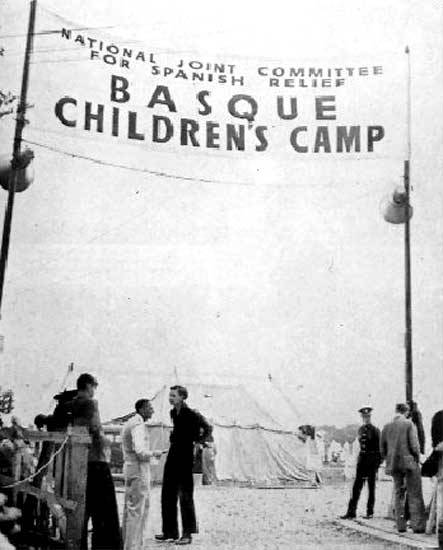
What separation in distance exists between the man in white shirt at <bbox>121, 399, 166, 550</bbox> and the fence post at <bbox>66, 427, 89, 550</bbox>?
10 centimetres

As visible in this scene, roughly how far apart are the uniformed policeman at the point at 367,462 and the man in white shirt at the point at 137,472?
51 cm

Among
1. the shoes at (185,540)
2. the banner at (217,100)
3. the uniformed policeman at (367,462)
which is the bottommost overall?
the shoes at (185,540)

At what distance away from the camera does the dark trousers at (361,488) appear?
71.7 inches

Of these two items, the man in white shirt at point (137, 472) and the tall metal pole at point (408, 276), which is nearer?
the man in white shirt at point (137, 472)

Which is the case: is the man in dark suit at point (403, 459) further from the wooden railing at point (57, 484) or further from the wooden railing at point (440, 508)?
the wooden railing at point (57, 484)

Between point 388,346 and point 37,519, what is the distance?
100cm

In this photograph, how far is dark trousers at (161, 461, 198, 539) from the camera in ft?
5.71

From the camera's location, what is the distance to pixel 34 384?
69.9 inches

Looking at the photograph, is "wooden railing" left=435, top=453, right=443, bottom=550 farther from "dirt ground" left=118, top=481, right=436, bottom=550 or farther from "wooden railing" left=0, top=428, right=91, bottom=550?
"wooden railing" left=0, top=428, right=91, bottom=550

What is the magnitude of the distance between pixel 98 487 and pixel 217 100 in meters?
1.06

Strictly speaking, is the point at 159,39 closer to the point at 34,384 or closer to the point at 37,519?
the point at 34,384

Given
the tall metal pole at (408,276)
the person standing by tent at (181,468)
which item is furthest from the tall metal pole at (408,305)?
the person standing by tent at (181,468)

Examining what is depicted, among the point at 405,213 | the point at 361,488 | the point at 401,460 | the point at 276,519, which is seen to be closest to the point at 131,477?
the point at 276,519

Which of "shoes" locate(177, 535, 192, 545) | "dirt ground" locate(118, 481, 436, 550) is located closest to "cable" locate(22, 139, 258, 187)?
"dirt ground" locate(118, 481, 436, 550)
